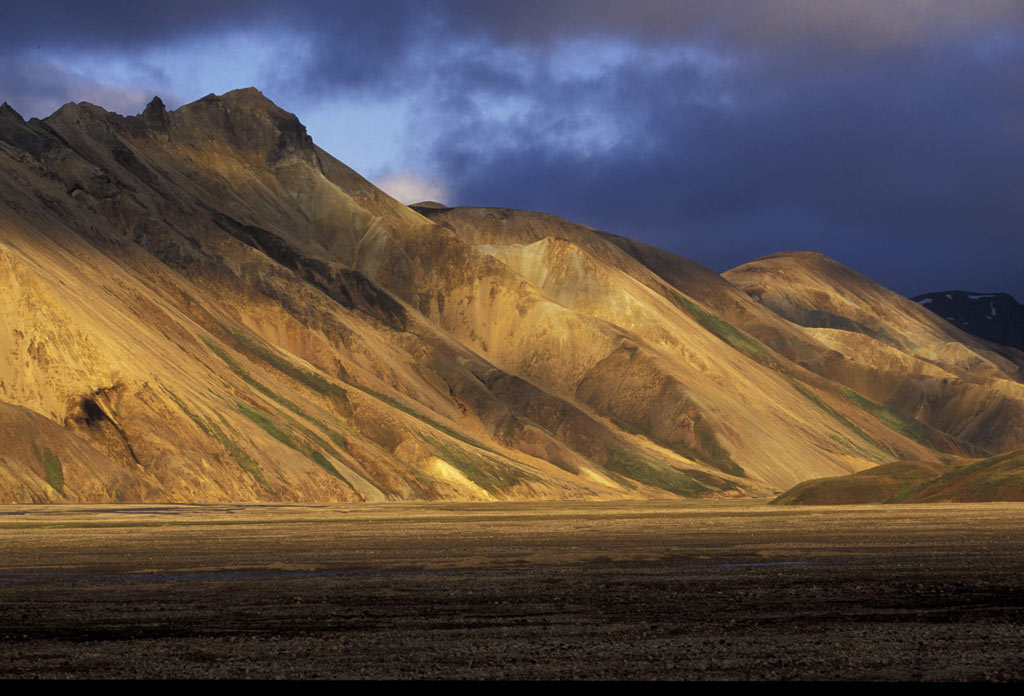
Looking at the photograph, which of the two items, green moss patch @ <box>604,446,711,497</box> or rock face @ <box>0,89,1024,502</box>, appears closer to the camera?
rock face @ <box>0,89,1024,502</box>

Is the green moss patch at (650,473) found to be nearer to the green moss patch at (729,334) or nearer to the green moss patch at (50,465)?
the green moss patch at (729,334)

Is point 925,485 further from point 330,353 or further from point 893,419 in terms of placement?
point 893,419

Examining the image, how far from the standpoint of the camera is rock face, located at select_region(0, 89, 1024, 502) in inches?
3110

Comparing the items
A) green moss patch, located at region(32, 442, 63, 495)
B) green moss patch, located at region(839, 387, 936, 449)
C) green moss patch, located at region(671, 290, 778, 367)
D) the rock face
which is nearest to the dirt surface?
green moss patch, located at region(32, 442, 63, 495)

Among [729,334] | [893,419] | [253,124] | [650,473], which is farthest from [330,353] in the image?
[893,419]

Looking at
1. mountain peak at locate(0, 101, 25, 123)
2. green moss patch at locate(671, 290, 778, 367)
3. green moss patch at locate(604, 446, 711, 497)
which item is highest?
mountain peak at locate(0, 101, 25, 123)

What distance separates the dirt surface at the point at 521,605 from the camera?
14.5m

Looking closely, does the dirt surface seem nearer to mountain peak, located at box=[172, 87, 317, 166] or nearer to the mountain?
the mountain

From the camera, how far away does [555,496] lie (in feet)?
322

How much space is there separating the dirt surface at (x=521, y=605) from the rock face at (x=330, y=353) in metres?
38.0

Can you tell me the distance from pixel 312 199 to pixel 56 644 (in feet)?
429

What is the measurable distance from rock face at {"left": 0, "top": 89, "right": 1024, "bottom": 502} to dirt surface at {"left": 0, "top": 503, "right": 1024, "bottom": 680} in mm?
37961

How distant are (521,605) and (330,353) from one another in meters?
90.9

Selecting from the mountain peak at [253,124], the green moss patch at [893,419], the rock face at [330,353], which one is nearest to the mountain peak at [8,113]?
the rock face at [330,353]
